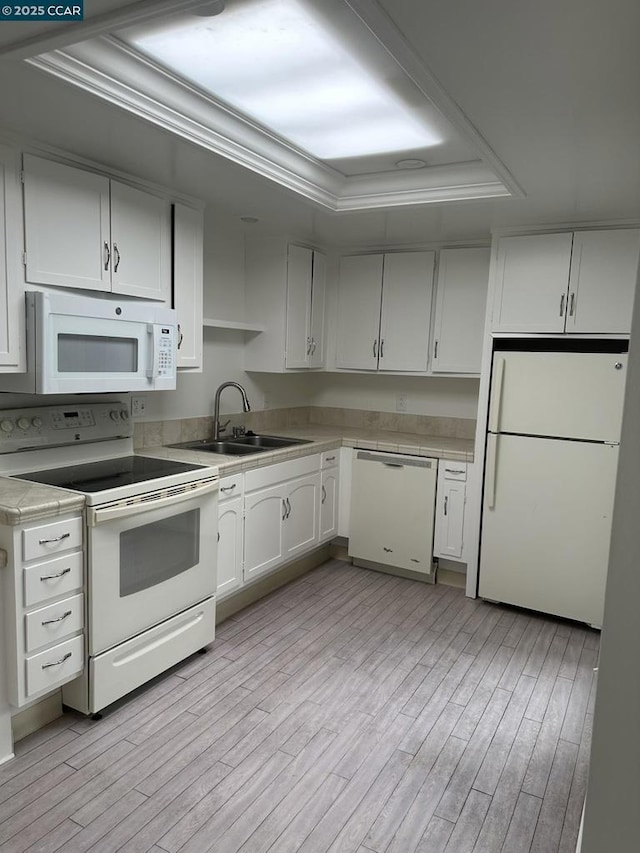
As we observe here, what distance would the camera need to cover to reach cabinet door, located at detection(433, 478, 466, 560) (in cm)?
367

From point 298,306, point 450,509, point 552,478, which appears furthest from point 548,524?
point 298,306

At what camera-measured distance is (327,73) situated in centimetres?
195

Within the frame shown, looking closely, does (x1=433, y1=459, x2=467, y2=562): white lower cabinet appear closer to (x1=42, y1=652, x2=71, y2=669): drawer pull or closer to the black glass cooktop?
the black glass cooktop

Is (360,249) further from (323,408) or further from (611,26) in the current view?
(611,26)

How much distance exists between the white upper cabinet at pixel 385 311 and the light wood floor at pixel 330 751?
6.11 feet

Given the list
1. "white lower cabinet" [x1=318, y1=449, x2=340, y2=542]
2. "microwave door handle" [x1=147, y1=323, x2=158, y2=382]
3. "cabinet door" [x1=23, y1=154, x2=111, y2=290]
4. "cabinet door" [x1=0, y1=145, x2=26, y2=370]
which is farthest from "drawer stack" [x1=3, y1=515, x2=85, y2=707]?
"white lower cabinet" [x1=318, y1=449, x2=340, y2=542]

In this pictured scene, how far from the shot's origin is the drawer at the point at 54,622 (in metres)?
2.04

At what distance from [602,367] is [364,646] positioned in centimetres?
196

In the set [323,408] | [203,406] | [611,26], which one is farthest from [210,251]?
[611,26]

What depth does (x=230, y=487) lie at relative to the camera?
3031mm

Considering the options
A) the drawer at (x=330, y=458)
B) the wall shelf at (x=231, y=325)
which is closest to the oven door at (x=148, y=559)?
the wall shelf at (x=231, y=325)

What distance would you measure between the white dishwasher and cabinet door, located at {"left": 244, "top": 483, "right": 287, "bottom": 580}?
0.70m

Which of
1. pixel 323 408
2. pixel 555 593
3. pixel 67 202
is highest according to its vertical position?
pixel 67 202

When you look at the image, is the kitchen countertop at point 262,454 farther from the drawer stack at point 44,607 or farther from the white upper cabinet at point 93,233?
the white upper cabinet at point 93,233
